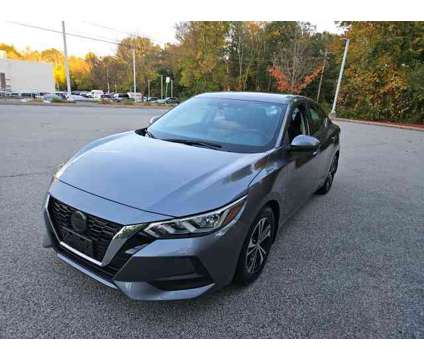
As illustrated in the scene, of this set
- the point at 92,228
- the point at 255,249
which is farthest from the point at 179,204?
the point at 255,249

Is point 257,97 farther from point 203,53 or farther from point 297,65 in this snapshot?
point 203,53

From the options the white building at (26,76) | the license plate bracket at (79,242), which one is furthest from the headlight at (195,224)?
the white building at (26,76)

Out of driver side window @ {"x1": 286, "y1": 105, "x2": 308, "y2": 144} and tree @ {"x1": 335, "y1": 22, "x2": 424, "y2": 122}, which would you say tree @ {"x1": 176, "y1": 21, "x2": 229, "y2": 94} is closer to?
tree @ {"x1": 335, "y1": 22, "x2": 424, "y2": 122}

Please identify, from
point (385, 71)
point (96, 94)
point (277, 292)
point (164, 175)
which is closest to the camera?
point (164, 175)

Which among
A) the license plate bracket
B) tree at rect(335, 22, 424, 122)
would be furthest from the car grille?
tree at rect(335, 22, 424, 122)

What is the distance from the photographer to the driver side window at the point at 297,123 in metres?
2.93

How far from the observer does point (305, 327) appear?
2.02 m

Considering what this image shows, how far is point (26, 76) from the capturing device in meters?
52.3

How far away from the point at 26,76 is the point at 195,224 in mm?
63475

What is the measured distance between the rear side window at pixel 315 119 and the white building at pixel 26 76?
6006cm

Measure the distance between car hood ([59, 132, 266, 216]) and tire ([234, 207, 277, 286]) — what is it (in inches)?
15.0

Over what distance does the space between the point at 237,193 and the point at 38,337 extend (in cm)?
156

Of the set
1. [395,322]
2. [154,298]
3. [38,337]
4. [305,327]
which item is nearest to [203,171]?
[154,298]

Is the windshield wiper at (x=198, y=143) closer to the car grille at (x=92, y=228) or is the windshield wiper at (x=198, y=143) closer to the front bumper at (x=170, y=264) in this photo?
the front bumper at (x=170, y=264)
